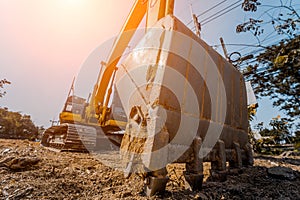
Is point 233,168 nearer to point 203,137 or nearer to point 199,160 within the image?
point 203,137

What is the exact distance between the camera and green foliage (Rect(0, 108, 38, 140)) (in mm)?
18109

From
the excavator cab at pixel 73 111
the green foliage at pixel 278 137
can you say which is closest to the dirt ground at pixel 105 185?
the excavator cab at pixel 73 111

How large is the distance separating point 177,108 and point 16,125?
2259cm

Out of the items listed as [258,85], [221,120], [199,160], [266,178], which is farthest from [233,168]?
[258,85]

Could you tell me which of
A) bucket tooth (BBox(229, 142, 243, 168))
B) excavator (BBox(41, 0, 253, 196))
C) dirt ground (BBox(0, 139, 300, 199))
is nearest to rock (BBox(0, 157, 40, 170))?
dirt ground (BBox(0, 139, 300, 199))

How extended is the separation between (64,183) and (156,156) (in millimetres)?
1072

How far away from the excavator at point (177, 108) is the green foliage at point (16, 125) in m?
19.1

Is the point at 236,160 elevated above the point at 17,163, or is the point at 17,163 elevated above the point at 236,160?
the point at 236,160

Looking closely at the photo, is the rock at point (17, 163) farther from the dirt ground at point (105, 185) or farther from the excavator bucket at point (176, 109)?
the excavator bucket at point (176, 109)

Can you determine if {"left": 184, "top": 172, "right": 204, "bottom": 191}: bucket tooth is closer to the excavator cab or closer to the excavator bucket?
the excavator bucket

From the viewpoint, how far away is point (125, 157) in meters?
1.77

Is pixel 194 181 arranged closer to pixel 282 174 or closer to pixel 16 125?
pixel 282 174

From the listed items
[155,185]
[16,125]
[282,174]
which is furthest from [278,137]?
[16,125]

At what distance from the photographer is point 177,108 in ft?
6.29
